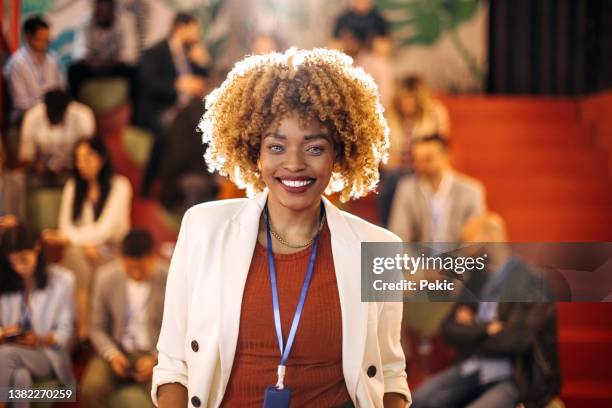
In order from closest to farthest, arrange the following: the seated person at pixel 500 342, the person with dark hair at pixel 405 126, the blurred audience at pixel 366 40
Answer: the seated person at pixel 500 342
the person with dark hair at pixel 405 126
the blurred audience at pixel 366 40

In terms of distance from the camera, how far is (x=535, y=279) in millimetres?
2277

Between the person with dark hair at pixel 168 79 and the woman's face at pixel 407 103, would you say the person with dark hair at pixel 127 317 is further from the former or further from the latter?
the woman's face at pixel 407 103

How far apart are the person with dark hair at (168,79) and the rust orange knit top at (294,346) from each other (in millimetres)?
2283

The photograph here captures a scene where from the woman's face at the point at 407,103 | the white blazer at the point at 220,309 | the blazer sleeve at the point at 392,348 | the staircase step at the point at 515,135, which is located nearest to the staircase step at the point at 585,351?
the blazer sleeve at the point at 392,348

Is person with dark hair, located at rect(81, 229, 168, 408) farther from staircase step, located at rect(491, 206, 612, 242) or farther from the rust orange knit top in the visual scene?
staircase step, located at rect(491, 206, 612, 242)

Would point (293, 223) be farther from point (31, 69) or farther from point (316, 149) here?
point (31, 69)

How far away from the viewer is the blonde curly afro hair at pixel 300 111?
1.66 meters

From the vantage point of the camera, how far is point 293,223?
1708 millimetres

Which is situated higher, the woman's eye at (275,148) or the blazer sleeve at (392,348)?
the woman's eye at (275,148)

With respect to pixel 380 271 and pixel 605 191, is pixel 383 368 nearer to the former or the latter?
pixel 380 271

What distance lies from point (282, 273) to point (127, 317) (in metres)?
1.87

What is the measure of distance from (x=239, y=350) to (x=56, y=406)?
1212 millimetres

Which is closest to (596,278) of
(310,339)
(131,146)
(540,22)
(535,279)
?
(535,279)

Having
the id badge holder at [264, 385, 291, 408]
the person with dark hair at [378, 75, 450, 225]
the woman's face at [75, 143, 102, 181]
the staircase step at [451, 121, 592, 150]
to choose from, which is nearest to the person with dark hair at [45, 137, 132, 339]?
the woman's face at [75, 143, 102, 181]
